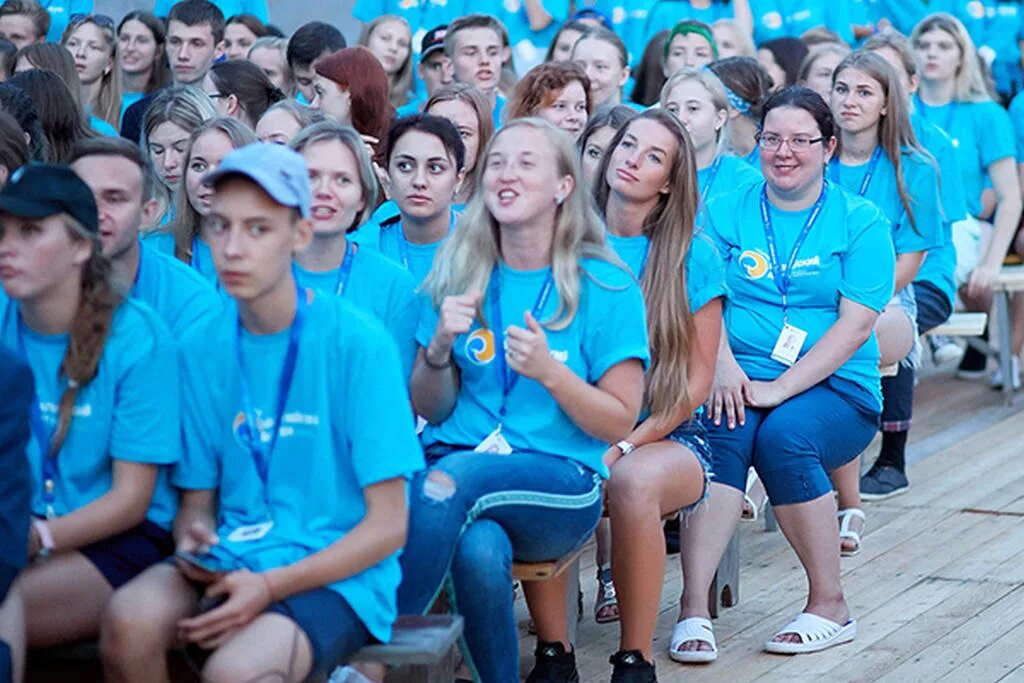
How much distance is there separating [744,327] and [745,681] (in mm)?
1069

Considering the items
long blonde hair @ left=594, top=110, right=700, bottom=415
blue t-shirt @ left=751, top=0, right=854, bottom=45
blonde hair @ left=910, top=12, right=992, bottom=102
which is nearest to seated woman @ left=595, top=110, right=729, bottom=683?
long blonde hair @ left=594, top=110, right=700, bottom=415

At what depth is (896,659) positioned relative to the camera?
4.11 meters

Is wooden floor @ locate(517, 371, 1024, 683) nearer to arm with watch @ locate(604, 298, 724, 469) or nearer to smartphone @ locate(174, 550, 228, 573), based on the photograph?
arm with watch @ locate(604, 298, 724, 469)

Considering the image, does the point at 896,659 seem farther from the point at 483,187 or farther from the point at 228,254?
the point at 228,254

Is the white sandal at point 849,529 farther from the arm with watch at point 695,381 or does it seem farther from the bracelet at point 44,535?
the bracelet at point 44,535

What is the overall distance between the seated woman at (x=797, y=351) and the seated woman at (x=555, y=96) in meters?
0.87

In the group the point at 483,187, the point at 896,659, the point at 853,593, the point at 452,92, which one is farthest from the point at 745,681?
the point at 452,92

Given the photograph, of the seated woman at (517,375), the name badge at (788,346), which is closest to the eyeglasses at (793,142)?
the name badge at (788,346)

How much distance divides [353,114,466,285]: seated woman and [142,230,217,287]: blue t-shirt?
0.38m

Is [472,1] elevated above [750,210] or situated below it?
above

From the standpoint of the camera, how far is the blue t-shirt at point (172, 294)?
133 inches

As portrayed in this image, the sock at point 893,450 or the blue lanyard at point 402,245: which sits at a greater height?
the blue lanyard at point 402,245

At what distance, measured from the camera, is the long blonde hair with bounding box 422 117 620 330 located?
3605 mm

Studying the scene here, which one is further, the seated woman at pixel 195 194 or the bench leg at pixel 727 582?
the bench leg at pixel 727 582
